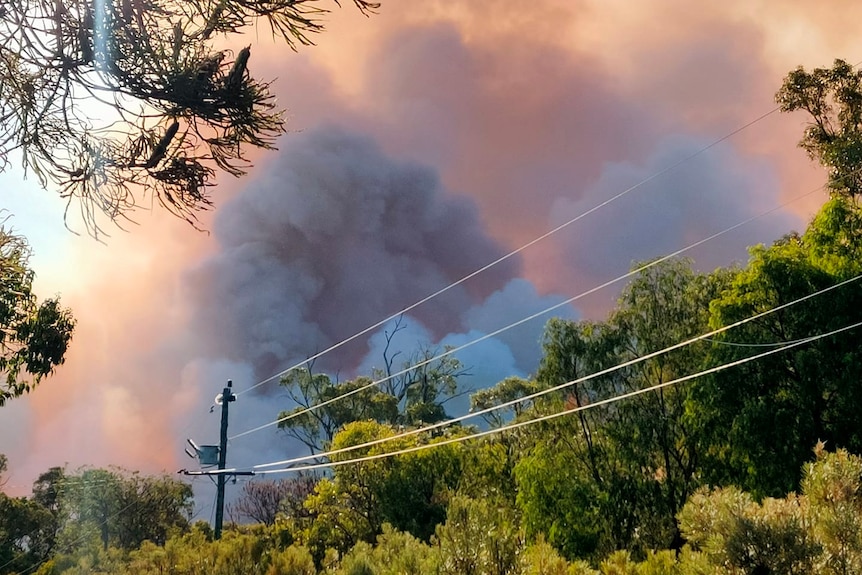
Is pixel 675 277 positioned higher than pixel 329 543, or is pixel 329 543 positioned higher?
pixel 675 277

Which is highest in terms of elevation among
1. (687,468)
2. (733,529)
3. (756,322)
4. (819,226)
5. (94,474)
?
(94,474)

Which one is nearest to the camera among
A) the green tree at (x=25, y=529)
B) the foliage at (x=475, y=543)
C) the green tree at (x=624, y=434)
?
the foliage at (x=475, y=543)

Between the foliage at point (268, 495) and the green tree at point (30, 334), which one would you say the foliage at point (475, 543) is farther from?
the foliage at point (268, 495)

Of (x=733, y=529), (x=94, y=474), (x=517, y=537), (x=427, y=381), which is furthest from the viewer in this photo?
(x=427, y=381)

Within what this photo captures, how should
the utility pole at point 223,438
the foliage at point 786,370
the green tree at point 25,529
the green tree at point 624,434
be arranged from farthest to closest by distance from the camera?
the green tree at point 25,529, the utility pole at point 223,438, the green tree at point 624,434, the foliage at point 786,370

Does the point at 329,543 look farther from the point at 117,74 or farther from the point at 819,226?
the point at 117,74

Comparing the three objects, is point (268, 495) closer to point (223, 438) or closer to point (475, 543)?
point (223, 438)

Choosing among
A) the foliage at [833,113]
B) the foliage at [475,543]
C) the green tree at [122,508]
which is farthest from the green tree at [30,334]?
the green tree at [122,508]

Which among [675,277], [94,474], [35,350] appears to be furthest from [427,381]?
[35,350]

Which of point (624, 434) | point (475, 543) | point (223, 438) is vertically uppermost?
point (223, 438)

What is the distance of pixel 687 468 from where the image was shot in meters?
18.8

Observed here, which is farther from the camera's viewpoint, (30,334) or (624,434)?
(624,434)

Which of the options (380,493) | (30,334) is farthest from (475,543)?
(380,493)

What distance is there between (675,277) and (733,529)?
15.7 m
